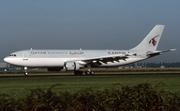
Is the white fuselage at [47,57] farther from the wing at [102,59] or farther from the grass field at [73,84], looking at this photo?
the grass field at [73,84]

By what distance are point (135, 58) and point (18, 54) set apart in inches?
790

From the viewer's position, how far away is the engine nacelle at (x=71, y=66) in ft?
185

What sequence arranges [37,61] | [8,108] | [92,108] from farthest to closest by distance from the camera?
[37,61] < [92,108] < [8,108]

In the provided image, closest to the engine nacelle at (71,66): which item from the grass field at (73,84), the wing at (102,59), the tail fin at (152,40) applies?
the wing at (102,59)

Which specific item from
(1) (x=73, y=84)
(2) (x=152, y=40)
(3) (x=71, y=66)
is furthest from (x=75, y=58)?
(1) (x=73, y=84)

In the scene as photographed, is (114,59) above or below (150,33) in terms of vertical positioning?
below

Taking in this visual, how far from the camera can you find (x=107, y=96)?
11586 mm

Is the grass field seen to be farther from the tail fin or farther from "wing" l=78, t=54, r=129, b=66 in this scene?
the tail fin

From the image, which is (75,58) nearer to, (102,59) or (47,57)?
(102,59)

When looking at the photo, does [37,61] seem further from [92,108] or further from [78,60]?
[92,108]

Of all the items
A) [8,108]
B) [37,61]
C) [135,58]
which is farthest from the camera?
[135,58]

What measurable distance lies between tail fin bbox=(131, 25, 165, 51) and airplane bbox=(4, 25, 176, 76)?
1575 millimetres

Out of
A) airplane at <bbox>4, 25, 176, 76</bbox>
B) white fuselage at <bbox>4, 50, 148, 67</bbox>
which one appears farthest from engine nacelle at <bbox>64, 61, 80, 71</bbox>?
white fuselage at <bbox>4, 50, 148, 67</bbox>

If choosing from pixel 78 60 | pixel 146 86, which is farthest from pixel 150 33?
pixel 146 86
